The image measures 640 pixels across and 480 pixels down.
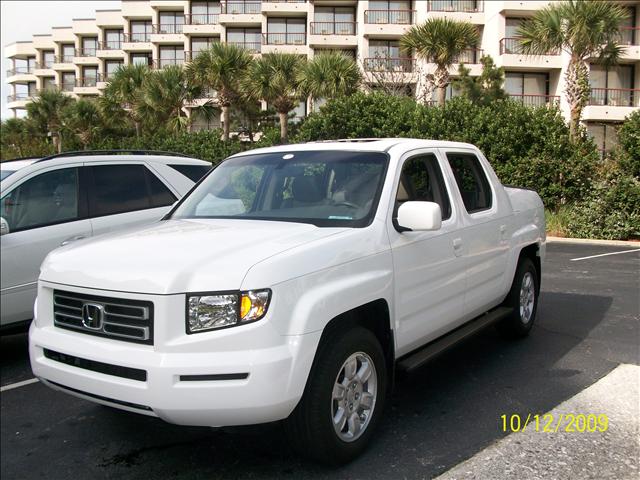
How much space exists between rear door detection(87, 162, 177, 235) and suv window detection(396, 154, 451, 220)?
288cm

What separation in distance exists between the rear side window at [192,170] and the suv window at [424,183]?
3.28 meters

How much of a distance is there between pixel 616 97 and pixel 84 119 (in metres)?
33.3

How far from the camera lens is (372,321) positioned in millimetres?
3768

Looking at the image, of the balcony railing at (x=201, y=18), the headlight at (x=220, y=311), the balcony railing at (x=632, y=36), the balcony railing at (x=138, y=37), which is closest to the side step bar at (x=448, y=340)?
the headlight at (x=220, y=311)

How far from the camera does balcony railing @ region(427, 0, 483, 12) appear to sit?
138 ft

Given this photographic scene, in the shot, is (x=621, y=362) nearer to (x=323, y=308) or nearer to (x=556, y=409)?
(x=556, y=409)

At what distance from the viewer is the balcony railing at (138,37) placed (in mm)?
58263

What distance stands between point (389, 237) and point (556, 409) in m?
1.78

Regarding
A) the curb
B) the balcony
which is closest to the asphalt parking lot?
the curb

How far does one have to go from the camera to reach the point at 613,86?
39125 millimetres

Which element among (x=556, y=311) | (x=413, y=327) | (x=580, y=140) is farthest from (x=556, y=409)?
(x=580, y=140)

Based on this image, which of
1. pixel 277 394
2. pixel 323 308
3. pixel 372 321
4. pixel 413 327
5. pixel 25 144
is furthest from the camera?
pixel 25 144

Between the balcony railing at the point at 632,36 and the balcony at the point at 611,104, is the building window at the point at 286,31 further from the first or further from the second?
the balcony railing at the point at 632,36

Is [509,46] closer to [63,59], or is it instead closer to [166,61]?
[166,61]
